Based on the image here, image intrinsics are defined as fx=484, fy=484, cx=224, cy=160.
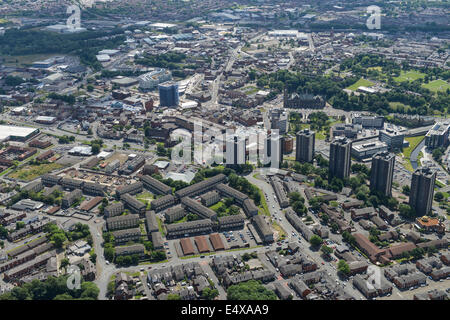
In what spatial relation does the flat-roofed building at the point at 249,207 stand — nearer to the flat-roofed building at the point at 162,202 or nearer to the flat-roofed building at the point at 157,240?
the flat-roofed building at the point at 162,202

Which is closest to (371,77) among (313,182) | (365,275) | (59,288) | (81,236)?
(313,182)

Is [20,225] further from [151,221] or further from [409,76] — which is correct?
[409,76]

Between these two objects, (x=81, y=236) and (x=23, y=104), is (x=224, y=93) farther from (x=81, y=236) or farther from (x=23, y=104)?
(x=81, y=236)

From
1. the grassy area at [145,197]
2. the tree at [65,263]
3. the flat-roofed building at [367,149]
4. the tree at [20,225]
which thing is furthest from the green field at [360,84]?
the tree at [65,263]

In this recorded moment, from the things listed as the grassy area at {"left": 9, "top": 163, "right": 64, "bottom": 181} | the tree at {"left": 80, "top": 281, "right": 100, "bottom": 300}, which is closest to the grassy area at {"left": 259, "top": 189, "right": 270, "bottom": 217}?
the tree at {"left": 80, "top": 281, "right": 100, "bottom": 300}

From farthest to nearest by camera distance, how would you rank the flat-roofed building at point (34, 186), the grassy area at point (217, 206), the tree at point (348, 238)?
the flat-roofed building at point (34, 186) < the grassy area at point (217, 206) < the tree at point (348, 238)

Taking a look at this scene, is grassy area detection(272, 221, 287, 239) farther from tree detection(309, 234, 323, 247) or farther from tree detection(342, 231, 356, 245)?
tree detection(342, 231, 356, 245)

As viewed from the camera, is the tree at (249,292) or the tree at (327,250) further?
the tree at (327,250)

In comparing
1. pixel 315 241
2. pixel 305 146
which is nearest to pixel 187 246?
pixel 315 241
